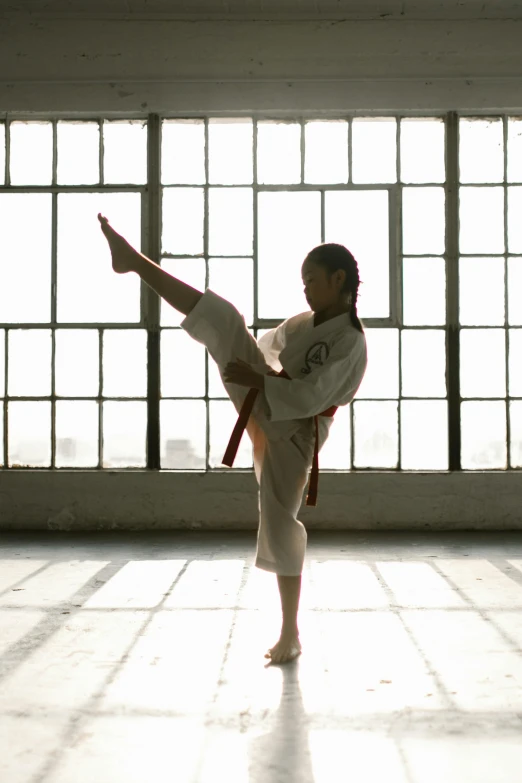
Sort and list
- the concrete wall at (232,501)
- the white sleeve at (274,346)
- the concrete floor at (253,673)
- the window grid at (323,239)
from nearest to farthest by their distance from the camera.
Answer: the concrete floor at (253,673)
the white sleeve at (274,346)
the concrete wall at (232,501)
the window grid at (323,239)

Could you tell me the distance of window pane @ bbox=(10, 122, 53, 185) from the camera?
4566 millimetres

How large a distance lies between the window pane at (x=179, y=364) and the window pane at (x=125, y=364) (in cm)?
12

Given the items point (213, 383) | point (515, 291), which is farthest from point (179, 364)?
point (515, 291)

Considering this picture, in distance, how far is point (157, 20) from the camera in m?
4.47

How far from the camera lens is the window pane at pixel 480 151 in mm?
4527

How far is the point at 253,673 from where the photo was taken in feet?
6.52

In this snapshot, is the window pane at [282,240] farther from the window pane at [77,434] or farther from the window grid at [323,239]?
the window pane at [77,434]

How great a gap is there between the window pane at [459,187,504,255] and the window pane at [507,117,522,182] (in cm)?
11

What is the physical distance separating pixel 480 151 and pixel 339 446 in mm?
1896

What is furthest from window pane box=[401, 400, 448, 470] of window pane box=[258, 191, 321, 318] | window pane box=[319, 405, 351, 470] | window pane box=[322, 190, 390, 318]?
window pane box=[258, 191, 321, 318]

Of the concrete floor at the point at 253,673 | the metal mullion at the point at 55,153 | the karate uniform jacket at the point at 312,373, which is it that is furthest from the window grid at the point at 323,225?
the karate uniform jacket at the point at 312,373

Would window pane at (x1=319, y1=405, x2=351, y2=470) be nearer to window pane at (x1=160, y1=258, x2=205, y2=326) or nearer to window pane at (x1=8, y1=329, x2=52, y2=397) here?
window pane at (x1=160, y1=258, x2=205, y2=326)

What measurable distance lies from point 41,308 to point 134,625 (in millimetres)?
2602

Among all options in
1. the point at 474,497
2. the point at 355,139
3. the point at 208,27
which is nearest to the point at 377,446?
the point at 474,497
